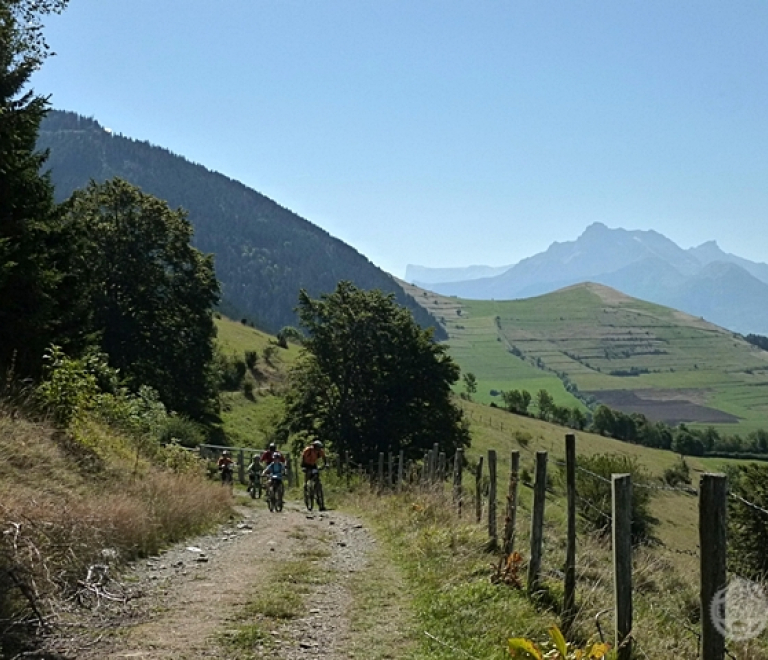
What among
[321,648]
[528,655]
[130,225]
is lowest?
[321,648]

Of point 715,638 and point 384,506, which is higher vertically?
point 715,638

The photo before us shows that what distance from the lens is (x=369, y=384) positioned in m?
44.6

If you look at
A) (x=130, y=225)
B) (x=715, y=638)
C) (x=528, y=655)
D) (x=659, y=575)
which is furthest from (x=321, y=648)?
(x=130, y=225)

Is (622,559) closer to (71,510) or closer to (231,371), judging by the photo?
(71,510)

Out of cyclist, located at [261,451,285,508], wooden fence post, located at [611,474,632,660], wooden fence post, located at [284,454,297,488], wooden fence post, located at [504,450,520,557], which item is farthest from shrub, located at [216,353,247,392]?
wooden fence post, located at [611,474,632,660]

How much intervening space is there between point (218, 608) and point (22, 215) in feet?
34.4

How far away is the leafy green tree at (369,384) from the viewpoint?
4325cm

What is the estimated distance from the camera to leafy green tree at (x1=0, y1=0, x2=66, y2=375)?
44.9ft

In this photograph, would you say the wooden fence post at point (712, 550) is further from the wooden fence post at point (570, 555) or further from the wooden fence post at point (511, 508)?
the wooden fence post at point (511, 508)

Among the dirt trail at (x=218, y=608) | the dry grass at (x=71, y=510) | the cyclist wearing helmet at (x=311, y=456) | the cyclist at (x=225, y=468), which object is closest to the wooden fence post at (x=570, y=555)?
the dirt trail at (x=218, y=608)

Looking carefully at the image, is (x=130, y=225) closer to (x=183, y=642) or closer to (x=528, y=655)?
(x=183, y=642)

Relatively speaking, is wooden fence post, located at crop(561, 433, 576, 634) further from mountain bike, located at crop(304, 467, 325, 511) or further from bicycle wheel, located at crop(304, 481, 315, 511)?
bicycle wheel, located at crop(304, 481, 315, 511)

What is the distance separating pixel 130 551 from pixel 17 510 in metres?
2.80

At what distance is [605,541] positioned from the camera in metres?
10.7
